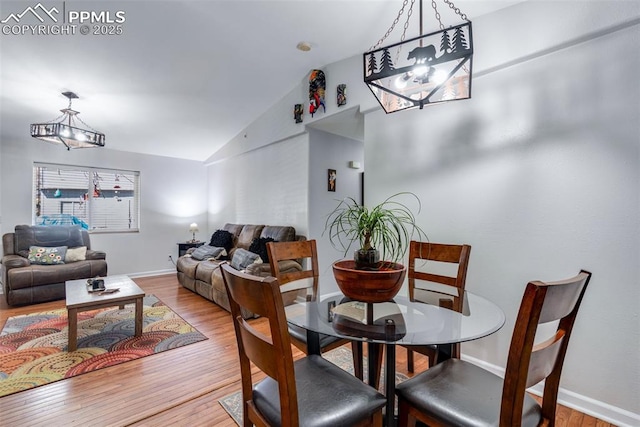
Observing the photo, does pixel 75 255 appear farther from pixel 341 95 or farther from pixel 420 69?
pixel 420 69

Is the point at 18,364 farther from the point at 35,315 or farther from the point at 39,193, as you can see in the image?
the point at 39,193

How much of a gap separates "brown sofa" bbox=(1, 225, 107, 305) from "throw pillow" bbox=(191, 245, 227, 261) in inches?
50.3

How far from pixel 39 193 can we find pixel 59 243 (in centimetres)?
95

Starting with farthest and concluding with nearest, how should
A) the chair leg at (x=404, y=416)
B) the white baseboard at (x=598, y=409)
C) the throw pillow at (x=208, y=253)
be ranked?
the throw pillow at (x=208, y=253), the white baseboard at (x=598, y=409), the chair leg at (x=404, y=416)

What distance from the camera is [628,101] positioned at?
66.1 inches

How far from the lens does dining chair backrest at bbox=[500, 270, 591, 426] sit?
2.78 ft

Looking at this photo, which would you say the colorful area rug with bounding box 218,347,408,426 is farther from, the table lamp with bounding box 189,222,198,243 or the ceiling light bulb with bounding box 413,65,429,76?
the table lamp with bounding box 189,222,198,243

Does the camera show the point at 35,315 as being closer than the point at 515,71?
No

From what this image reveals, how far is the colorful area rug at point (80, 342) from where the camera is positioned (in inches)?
88.4

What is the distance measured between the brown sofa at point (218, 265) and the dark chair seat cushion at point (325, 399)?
81.1 inches

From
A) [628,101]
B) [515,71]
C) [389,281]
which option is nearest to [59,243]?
[389,281]

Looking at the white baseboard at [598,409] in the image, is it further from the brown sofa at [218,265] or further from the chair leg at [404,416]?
the brown sofa at [218,265]

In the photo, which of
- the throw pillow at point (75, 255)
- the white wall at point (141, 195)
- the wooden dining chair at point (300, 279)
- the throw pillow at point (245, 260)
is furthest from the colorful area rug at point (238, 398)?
the white wall at point (141, 195)

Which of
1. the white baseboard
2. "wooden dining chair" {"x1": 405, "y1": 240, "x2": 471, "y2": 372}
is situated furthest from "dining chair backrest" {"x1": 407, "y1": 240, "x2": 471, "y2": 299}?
the white baseboard
